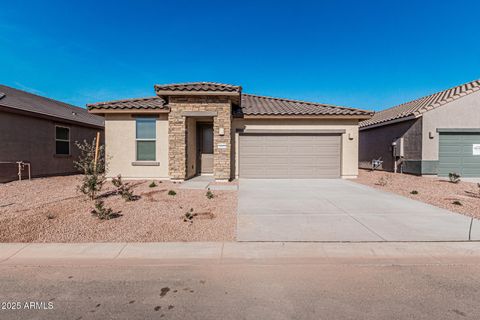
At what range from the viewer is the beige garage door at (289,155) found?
38.8 feet

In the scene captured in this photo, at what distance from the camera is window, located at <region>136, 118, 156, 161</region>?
11.1 m

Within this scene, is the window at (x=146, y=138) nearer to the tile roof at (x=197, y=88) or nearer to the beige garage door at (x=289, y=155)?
the tile roof at (x=197, y=88)

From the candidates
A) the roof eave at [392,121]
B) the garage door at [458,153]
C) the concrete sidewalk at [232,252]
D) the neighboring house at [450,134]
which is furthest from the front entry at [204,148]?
the garage door at [458,153]

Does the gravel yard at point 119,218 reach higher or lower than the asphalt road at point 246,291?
higher

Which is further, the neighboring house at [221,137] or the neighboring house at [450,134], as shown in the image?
the neighboring house at [450,134]

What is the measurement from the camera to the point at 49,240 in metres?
4.26

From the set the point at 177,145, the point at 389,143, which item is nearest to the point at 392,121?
the point at 389,143

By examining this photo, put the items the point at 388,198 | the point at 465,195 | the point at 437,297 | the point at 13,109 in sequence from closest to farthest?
the point at 437,297, the point at 388,198, the point at 465,195, the point at 13,109

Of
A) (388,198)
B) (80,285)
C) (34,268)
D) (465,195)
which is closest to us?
(80,285)

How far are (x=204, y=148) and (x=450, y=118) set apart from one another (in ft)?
43.8

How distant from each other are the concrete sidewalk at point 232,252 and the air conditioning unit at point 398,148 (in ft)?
37.5

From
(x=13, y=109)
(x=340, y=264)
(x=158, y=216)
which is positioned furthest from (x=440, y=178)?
(x=13, y=109)

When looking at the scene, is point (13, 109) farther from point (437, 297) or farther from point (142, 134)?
point (437, 297)

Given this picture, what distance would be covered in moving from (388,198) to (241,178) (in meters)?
6.32
